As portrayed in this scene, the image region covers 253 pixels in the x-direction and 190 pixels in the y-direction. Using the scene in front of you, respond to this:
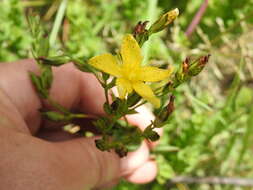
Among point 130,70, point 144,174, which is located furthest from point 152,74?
point 144,174

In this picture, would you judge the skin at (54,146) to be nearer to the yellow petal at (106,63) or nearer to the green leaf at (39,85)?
the green leaf at (39,85)

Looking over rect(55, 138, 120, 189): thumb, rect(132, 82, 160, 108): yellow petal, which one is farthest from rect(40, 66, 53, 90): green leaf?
rect(132, 82, 160, 108): yellow petal

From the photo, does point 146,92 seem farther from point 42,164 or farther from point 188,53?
point 188,53

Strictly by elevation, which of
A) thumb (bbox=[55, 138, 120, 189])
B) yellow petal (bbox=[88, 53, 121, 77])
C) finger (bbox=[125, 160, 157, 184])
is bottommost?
finger (bbox=[125, 160, 157, 184])

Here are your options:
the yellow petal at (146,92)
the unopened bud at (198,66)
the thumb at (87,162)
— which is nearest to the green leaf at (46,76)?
the thumb at (87,162)

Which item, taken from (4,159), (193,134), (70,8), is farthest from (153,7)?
(4,159)

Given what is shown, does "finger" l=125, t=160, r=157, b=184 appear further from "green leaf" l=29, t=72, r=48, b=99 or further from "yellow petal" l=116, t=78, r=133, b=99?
"yellow petal" l=116, t=78, r=133, b=99
